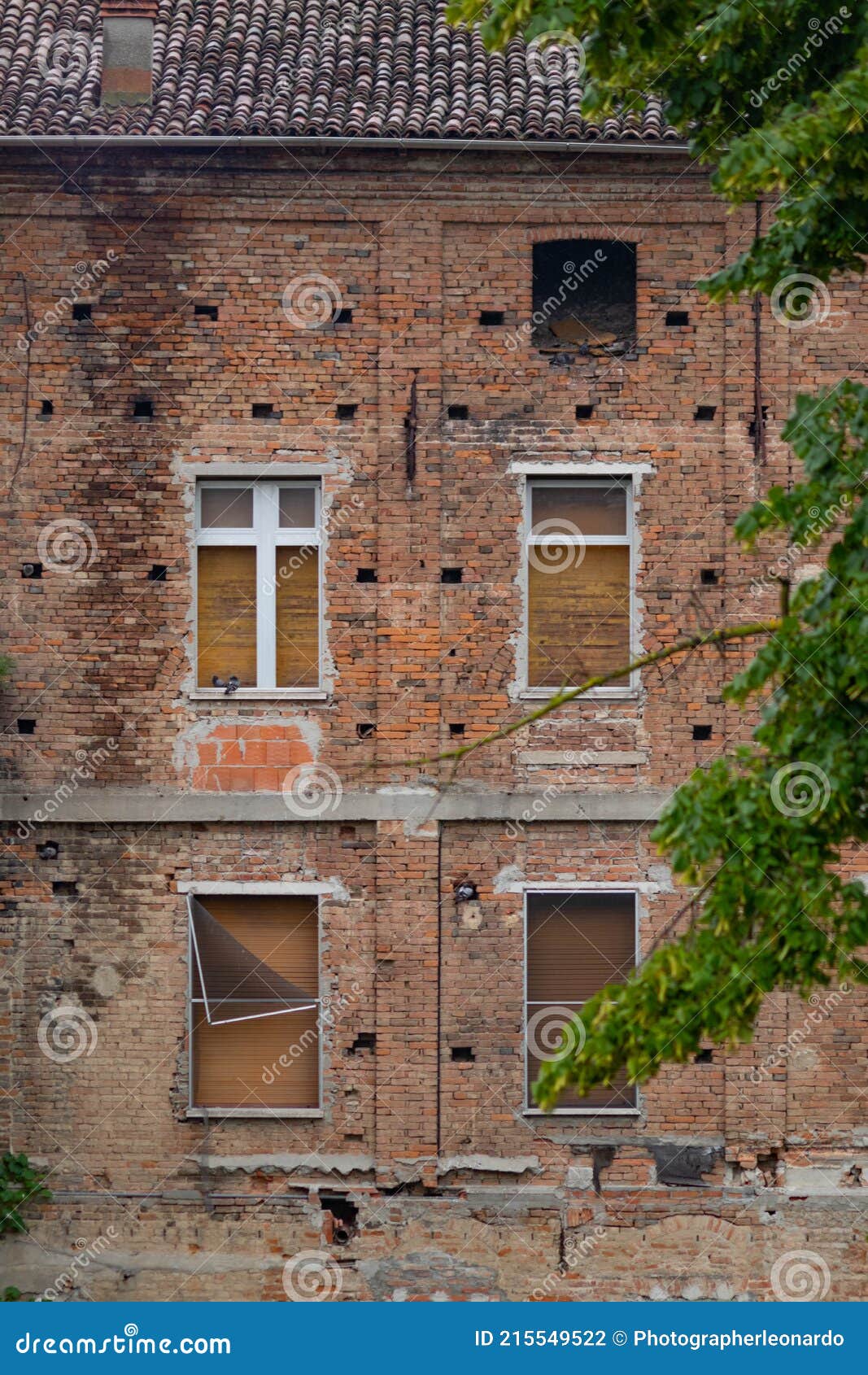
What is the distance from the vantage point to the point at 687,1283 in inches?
469

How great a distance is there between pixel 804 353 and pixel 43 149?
685cm

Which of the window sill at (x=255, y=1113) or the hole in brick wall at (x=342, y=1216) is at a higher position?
the window sill at (x=255, y=1113)

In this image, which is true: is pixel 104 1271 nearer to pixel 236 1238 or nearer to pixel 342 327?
pixel 236 1238

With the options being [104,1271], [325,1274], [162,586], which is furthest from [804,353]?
[104,1271]

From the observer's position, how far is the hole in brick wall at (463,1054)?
12.2 m

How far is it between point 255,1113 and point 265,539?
494 centimetres

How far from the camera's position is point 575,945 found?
1241cm
